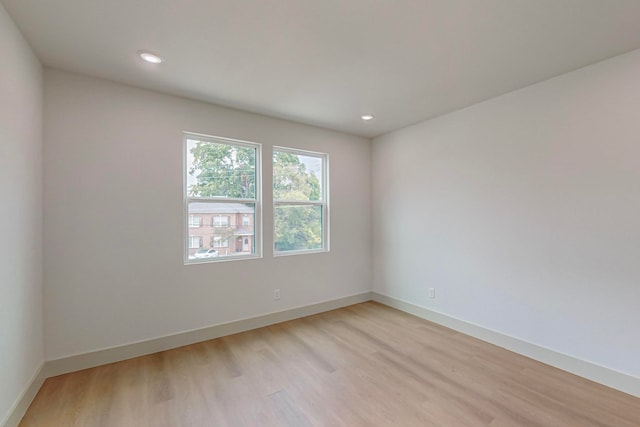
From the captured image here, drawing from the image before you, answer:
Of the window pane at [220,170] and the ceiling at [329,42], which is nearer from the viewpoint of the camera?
the ceiling at [329,42]

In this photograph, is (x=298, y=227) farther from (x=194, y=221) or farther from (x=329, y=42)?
(x=329, y=42)

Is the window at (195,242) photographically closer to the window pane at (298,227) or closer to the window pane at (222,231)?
the window pane at (222,231)

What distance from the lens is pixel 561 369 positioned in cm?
244

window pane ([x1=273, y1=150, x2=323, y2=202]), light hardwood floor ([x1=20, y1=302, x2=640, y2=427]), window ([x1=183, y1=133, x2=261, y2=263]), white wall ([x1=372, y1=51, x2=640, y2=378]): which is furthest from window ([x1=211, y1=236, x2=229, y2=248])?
white wall ([x1=372, y1=51, x2=640, y2=378])

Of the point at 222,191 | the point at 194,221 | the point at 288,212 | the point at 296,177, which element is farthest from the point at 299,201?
the point at 194,221

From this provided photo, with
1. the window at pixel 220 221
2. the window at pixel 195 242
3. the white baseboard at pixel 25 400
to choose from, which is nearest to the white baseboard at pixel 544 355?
the window at pixel 220 221

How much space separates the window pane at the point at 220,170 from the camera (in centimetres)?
308

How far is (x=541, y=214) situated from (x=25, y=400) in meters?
4.39

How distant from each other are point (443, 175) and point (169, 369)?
359 centimetres

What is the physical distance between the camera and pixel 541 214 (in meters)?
2.61

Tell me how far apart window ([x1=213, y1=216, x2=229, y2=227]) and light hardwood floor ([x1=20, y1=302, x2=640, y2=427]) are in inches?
50.5

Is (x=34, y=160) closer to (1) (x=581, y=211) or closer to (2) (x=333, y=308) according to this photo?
(2) (x=333, y=308)

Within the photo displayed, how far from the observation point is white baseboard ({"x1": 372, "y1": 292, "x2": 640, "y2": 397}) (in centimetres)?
215

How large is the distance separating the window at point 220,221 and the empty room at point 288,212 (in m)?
Answer: 0.02
